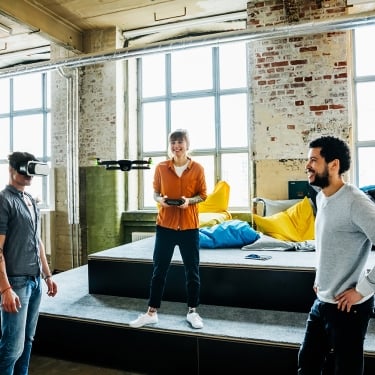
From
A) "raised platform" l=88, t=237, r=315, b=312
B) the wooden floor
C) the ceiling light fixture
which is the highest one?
the ceiling light fixture

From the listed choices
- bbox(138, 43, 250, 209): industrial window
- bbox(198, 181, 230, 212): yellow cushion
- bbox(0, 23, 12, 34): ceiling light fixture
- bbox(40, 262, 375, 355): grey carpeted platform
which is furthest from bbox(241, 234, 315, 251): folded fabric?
bbox(0, 23, 12, 34): ceiling light fixture

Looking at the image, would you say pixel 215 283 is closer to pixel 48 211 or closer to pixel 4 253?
pixel 4 253

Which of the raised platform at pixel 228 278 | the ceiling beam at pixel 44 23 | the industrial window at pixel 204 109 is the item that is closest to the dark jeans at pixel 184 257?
the raised platform at pixel 228 278

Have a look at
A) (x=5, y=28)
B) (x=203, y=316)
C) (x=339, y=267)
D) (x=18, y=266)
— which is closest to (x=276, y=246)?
(x=203, y=316)

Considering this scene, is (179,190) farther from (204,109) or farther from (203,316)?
(204,109)

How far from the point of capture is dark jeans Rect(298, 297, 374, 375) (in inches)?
58.5

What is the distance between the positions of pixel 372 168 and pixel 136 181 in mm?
3509

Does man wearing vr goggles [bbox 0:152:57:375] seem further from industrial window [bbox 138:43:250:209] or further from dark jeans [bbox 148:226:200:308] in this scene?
industrial window [bbox 138:43:250:209]

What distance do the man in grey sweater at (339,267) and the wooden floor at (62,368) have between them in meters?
1.48

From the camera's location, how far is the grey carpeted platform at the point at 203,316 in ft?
7.62

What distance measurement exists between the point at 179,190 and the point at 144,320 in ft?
3.08

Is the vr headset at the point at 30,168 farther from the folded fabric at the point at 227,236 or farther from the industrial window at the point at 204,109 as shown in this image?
the industrial window at the point at 204,109

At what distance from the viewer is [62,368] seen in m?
2.64

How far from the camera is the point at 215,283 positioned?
2953 mm
